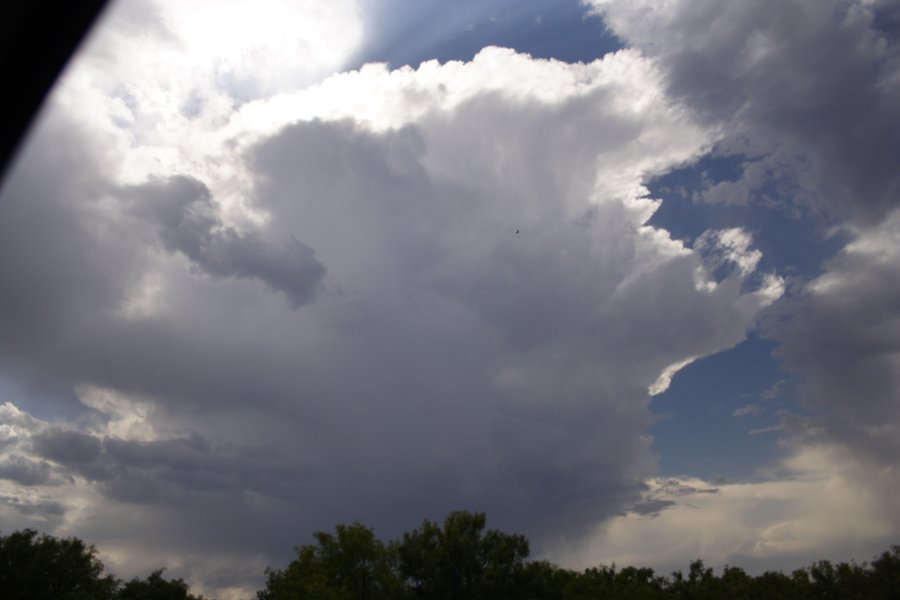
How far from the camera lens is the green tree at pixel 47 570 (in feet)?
199

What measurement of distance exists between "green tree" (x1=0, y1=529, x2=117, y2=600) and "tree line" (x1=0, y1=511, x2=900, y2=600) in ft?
0.28

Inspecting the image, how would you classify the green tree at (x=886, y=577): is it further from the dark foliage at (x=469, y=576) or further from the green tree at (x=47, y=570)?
the green tree at (x=47, y=570)

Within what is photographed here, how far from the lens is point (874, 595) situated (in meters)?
67.2

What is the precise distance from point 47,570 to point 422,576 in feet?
108

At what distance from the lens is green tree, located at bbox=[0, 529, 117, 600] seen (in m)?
60.8

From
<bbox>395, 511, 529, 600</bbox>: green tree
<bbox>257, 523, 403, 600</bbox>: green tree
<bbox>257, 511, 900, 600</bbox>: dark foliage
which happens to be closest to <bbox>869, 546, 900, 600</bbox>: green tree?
<bbox>257, 511, 900, 600</bbox>: dark foliage

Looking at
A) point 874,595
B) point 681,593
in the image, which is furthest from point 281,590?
point 874,595

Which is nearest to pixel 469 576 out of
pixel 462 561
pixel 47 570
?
pixel 462 561

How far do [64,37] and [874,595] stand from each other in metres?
79.9

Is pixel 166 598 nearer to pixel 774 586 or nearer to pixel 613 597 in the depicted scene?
pixel 613 597

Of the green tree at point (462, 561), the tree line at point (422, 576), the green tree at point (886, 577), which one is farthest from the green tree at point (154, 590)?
the green tree at point (886, 577)

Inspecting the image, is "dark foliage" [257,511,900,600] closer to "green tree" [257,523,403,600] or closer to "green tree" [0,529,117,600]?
"green tree" [257,523,403,600]

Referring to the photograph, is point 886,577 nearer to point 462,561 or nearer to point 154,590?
point 462,561

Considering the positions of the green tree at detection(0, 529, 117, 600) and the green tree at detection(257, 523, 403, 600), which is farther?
the green tree at detection(257, 523, 403, 600)
